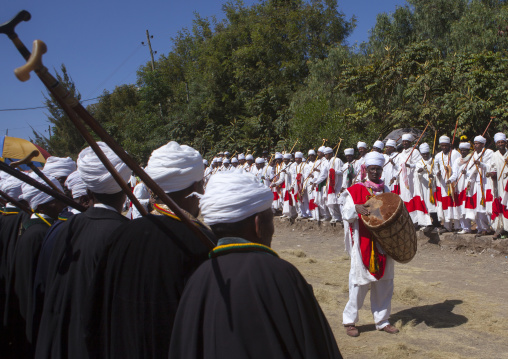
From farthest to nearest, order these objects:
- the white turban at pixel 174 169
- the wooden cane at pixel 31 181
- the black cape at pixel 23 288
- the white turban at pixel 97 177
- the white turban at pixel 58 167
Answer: the white turban at pixel 58 167 < the black cape at pixel 23 288 < the white turban at pixel 97 177 < the white turban at pixel 174 169 < the wooden cane at pixel 31 181

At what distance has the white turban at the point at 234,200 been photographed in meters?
2.14

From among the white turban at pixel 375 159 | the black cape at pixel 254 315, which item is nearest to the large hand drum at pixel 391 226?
the white turban at pixel 375 159

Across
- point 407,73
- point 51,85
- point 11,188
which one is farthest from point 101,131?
point 407,73

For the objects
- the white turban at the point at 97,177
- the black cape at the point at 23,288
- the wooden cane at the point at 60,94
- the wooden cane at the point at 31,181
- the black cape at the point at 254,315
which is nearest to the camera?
the wooden cane at the point at 60,94

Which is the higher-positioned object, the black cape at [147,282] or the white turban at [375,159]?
the white turban at [375,159]

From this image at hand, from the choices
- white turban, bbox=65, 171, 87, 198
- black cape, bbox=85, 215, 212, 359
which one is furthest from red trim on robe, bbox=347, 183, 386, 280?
black cape, bbox=85, 215, 212, 359

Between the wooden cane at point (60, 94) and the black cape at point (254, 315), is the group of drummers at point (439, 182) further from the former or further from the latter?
the wooden cane at point (60, 94)

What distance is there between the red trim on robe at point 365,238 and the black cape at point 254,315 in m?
3.73

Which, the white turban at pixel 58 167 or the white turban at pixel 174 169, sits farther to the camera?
the white turban at pixel 58 167

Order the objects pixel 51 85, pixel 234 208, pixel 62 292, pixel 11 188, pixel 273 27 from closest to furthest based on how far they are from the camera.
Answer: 1. pixel 51 85
2. pixel 234 208
3. pixel 62 292
4. pixel 11 188
5. pixel 273 27

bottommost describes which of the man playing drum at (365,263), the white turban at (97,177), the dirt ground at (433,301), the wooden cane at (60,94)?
the dirt ground at (433,301)

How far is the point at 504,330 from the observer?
5.71 m

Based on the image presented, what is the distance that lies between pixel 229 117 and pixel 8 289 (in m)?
25.6

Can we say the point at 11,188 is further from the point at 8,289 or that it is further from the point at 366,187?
the point at 366,187
